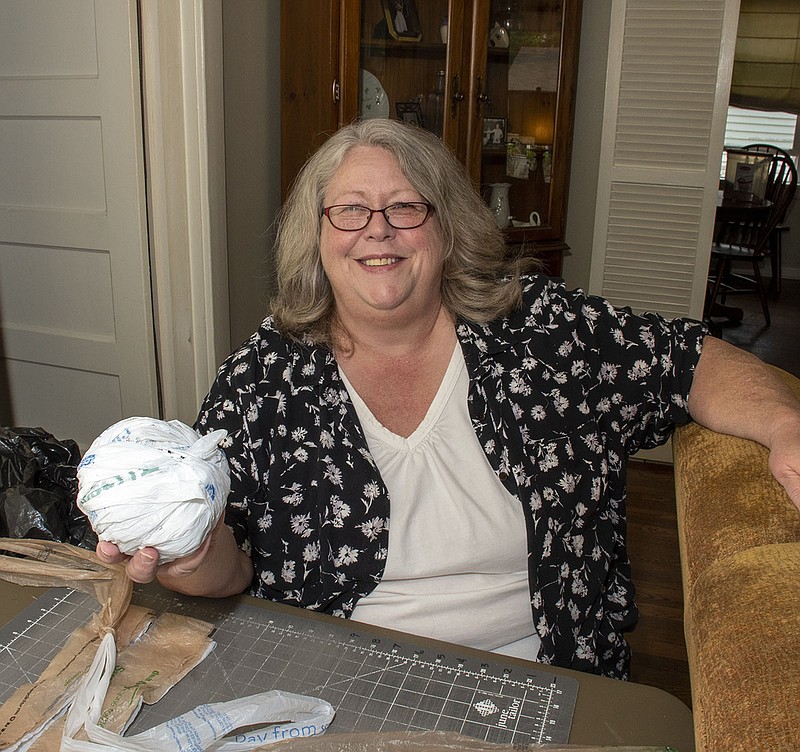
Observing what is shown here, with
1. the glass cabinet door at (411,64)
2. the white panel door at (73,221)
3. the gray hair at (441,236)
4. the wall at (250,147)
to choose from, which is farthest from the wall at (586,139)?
the gray hair at (441,236)

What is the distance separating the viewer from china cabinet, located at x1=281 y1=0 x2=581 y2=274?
2498 mm

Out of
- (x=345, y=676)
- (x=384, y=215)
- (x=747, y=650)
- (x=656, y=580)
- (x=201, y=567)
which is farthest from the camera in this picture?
(x=656, y=580)

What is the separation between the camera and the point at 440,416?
1.27 metres

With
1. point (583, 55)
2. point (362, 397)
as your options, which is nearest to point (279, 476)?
point (362, 397)

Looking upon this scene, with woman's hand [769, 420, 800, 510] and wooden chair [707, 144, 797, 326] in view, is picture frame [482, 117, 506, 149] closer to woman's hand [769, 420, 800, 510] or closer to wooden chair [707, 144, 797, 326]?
woman's hand [769, 420, 800, 510]

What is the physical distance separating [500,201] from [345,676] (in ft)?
7.86

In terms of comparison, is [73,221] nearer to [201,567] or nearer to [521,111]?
[521,111]

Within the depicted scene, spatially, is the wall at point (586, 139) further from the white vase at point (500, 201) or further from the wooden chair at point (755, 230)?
the wooden chair at point (755, 230)

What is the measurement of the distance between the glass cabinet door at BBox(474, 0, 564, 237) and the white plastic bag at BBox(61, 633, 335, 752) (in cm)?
229

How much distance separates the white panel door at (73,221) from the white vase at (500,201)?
1236mm

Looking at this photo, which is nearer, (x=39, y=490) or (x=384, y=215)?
(x=384, y=215)

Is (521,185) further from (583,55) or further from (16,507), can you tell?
(16,507)

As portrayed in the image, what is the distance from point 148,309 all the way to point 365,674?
1891 millimetres

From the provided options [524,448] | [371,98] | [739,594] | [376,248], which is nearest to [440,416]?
[524,448]
